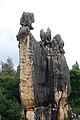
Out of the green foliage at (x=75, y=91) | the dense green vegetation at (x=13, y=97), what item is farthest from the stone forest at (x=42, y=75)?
the green foliage at (x=75, y=91)

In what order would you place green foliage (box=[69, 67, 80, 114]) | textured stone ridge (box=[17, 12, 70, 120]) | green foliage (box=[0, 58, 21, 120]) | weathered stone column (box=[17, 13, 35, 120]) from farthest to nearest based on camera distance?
green foliage (box=[69, 67, 80, 114])
green foliage (box=[0, 58, 21, 120])
textured stone ridge (box=[17, 12, 70, 120])
weathered stone column (box=[17, 13, 35, 120])

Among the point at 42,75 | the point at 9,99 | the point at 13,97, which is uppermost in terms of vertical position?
the point at 13,97

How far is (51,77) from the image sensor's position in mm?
24281

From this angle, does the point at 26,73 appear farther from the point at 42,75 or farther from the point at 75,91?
the point at 75,91

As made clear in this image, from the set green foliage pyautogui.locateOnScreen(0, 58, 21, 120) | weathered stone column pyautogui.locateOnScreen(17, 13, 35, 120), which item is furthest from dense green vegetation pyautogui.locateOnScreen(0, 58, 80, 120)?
weathered stone column pyautogui.locateOnScreen(17, 13, 35, 120)

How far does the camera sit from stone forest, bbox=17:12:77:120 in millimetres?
23031

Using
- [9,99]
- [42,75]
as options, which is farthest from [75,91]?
[42,75]

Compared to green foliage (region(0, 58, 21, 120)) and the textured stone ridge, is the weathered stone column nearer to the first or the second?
the textured stone ridge

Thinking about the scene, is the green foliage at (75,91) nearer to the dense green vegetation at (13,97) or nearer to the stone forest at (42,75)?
the dense green vegetation at (13,97)

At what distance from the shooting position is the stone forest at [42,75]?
75.6ft

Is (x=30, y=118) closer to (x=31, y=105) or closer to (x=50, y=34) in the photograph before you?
(x=31, y=105)

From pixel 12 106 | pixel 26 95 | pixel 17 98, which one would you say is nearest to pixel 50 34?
pixel 26 95

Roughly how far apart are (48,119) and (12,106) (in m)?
21.6

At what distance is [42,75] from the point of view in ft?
78.9
